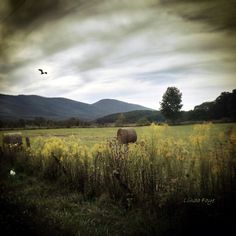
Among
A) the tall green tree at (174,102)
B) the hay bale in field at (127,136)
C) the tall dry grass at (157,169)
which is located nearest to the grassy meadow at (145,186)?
the tall dry grass at (157,169)

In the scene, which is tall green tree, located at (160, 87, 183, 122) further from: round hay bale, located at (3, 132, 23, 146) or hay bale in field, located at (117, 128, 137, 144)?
round hay bale, located at (3, 132, 23, 146)

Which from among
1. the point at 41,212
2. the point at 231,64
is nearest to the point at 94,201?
the point at 41,212

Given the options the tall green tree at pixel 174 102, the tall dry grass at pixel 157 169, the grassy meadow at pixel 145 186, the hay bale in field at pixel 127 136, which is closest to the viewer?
the grassy meadow at pixel 145 186

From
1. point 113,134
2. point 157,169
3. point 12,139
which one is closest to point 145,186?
point 157,169

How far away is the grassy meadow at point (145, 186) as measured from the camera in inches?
118

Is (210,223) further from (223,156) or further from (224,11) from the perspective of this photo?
(224,11)

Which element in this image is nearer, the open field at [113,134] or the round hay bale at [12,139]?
the open field at [113,134]

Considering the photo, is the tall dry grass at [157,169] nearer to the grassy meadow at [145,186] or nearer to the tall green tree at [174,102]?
the grassy meadow at [145,186]

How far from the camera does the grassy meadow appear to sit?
3000 millimetres

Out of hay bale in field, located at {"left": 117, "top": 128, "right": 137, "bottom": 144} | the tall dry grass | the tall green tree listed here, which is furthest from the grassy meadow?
hay bale in field, located at {"left": 117, "top": 128, "right": 137, "bottom": 144}

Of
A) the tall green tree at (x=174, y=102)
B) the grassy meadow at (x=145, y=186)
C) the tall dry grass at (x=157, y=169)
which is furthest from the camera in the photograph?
the tall green tree at (x=174, y=102)

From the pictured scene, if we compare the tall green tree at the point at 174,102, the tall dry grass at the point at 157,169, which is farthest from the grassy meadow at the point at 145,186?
the tall green tree at the point at 174,102

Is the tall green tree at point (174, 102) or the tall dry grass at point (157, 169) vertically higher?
the tall green tree at point (174, 102)

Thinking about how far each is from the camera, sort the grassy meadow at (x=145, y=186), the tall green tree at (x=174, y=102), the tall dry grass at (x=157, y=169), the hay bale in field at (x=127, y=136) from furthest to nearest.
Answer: the hay bale in field at (x=127, y=136)
the tall green tree at (x=174, y=102)
the tall dry grass at (x=157, y=169)
the grassy meadow at (x=145, y=186)
